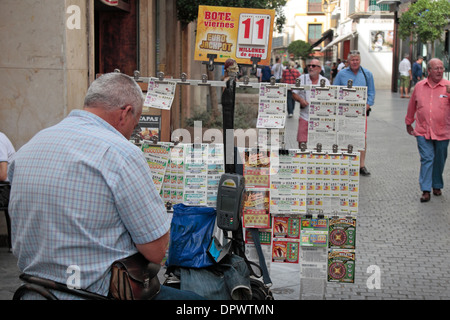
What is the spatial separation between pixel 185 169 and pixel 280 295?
1.57 metres

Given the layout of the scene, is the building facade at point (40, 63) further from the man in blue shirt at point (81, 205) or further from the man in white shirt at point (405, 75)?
the man in white shirt at point (405, 75)

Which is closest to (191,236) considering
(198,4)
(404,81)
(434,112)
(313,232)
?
(313,232)

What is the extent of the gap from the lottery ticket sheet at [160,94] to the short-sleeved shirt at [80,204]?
5.85 ft

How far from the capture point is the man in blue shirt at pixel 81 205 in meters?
2.61

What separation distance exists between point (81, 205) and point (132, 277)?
1.31 ft

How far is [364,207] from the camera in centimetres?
855

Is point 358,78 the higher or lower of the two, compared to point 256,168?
higher

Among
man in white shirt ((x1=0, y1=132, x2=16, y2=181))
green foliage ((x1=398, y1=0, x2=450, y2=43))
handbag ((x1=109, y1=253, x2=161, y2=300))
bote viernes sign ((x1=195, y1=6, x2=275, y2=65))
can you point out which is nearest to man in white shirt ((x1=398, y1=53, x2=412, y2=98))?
green foliage ((x1=398, y1=0, x2=450, y2=43))

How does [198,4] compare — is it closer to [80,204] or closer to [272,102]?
[272,102]

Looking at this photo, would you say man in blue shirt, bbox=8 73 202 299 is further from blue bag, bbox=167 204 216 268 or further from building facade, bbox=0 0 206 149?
building facade, bbox=0 0 206 149

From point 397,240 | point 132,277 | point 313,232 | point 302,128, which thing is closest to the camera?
point 132,277

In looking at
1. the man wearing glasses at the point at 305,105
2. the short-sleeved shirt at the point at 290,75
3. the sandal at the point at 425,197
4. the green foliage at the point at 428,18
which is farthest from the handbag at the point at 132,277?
the green foliage at the point at 428,18

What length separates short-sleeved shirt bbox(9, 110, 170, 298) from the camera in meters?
2.61

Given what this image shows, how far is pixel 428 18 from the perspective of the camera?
90.0 feet
